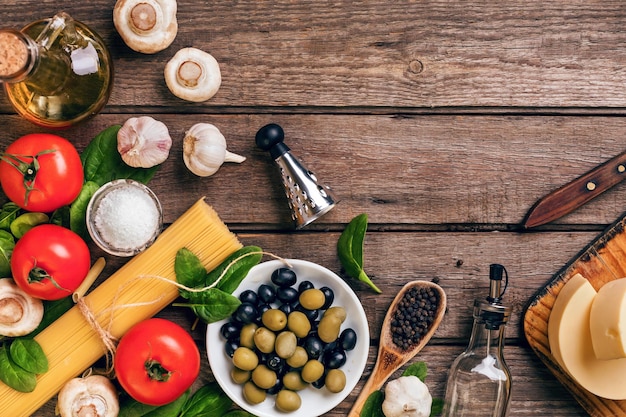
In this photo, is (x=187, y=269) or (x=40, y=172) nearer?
(x=40, y=172)

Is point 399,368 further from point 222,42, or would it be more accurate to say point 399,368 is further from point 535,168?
point 222,42

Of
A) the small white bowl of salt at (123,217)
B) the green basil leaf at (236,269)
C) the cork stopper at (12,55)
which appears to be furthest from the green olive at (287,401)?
the cork stopper at (12,55)

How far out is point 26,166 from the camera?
106 centimetres

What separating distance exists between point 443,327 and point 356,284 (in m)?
0.19

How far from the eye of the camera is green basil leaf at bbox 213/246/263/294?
1139mm

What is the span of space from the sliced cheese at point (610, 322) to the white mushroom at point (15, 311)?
3.22 feet

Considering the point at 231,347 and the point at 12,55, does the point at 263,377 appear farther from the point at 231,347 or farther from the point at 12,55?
the point at 12,55

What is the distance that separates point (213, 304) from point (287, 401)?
0.22m

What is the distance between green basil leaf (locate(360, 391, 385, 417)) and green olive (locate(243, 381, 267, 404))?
0.20m

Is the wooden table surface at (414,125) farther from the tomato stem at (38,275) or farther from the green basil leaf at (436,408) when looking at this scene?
the tomato stem at (38,275)

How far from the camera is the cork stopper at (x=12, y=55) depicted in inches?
38.1

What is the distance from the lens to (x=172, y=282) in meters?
1.11

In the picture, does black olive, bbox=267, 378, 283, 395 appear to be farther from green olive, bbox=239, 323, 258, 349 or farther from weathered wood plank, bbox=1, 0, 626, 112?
weathered wood plank, bbox=1, 0, 626, 112

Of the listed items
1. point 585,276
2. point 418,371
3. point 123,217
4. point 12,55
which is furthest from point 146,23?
point 585,276
